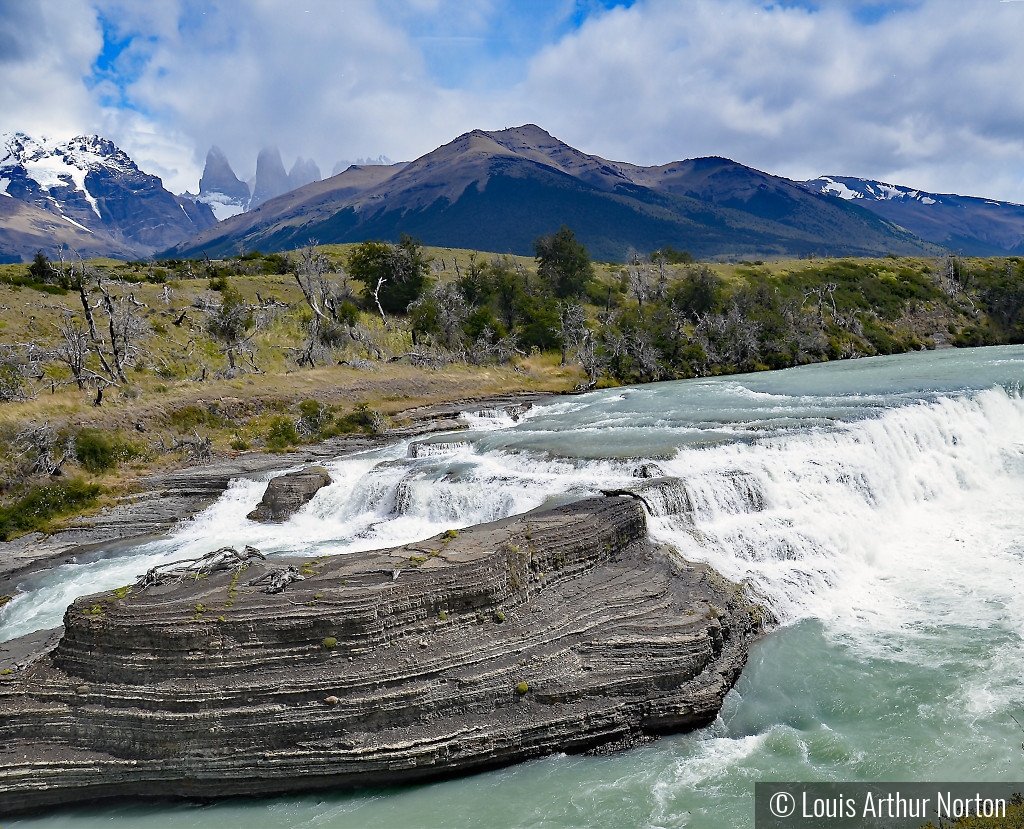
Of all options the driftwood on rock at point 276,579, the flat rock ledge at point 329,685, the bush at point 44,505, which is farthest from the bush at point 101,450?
the driftwood on rock at point 276,579

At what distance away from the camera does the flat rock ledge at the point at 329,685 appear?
8.50 metres

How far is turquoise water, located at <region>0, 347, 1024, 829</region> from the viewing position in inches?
324

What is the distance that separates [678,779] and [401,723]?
12.5 ft

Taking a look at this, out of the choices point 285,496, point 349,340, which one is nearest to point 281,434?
point 285,496

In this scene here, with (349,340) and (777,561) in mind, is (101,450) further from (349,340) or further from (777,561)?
(777,561)

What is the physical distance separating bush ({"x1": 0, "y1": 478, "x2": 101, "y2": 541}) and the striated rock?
582cm

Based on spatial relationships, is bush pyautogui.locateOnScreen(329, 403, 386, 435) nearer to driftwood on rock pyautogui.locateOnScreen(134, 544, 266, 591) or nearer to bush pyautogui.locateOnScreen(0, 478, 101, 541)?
bush pyautogui.locateOnScreen(0, 478, 101, 541)

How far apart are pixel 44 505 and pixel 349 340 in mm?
23194

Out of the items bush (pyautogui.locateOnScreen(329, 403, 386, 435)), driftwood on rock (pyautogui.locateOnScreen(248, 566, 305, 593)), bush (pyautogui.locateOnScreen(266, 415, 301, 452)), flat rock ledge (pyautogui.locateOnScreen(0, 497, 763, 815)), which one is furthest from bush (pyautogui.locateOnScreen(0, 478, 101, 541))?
driftwood on rock (pyautogui.locateOnScreen(248, 566, 305, 593))

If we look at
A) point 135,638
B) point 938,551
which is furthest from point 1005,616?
point 135,638

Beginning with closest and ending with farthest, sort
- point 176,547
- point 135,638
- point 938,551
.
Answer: point 135,638 < point 938,551 < point 176,547

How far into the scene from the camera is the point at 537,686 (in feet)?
29.8

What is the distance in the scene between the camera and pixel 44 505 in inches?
773

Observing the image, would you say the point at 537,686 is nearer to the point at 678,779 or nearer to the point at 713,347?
the point at 678,779
